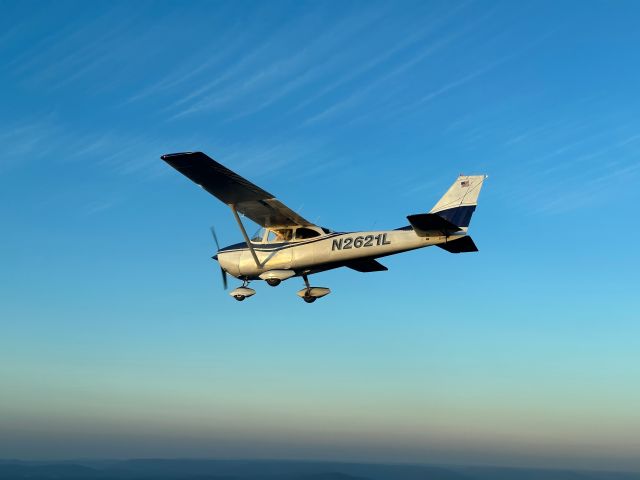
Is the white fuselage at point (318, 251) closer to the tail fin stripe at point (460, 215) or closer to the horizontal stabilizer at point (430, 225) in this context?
the horizontal stabilizer at point (430, 225)

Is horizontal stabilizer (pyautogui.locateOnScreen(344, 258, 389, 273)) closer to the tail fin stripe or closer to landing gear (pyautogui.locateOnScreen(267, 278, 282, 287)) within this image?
landing gear (pyautogui.locateOnScreen(267, 278, 282, 287))

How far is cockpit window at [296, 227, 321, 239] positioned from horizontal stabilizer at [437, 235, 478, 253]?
14.2ft

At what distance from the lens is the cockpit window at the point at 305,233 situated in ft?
77.2

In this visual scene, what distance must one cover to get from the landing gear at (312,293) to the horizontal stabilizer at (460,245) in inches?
179

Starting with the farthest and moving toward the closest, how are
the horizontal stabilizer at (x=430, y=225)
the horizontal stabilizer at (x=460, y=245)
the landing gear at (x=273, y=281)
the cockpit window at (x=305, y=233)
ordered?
the cockpit window at (x=305, y=233)
the landing gear at (x=273, y=281)
the horizontal stabilizer at (x=460, y=245)
the horizontal stabilizer at (x=430, y=225)

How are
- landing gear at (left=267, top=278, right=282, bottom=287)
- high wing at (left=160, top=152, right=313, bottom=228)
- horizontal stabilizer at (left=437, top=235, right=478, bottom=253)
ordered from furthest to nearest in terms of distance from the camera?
landing gear at (left=267, top=278, right=282, bottom=287) < horizontal stabilizer at (left=437, top=235, right=478, bottom=253) < high wing at (left=160, top=152, right=313, bottom=228)

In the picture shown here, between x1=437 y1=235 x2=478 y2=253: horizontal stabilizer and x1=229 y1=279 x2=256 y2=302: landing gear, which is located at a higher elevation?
x1=437 y1=235 x2=478 y2=253: horizontal stabilizer

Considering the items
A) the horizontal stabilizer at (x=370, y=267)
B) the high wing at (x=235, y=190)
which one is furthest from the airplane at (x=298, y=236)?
the horizontal stabilizer at (x=370, y=267)

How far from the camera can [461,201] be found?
74.4 feet

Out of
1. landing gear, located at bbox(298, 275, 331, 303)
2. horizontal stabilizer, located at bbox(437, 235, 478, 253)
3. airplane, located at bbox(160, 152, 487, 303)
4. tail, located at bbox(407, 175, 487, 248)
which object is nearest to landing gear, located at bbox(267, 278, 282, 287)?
airplane, located at bbox(160, 152, 487, 303)

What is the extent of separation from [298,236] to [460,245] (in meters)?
5.50

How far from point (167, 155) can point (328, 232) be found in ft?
19.7

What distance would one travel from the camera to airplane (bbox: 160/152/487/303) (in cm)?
2133

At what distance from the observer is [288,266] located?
23.3 meters
